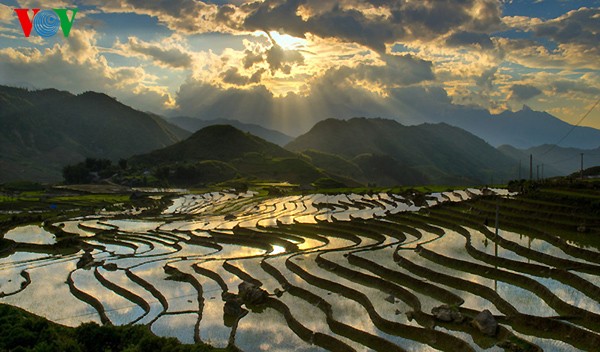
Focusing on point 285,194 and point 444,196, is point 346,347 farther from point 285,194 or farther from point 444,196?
point 285,194

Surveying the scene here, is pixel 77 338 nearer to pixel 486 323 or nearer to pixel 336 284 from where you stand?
pixel 336 284

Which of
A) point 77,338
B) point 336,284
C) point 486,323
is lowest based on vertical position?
point 77,338

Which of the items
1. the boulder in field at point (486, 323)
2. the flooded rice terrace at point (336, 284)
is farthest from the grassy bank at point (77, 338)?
the boulder in field at point (486, 323)

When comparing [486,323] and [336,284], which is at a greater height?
[486,323]

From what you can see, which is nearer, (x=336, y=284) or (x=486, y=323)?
(x=486, y=323)

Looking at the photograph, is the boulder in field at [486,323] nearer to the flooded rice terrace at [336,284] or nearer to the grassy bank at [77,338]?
the flooded rice terrace at [336,284]

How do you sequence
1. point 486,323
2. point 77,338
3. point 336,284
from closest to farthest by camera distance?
point 486,323
point 77,338
point 336,284

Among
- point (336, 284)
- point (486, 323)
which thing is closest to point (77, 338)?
point (336, 284)

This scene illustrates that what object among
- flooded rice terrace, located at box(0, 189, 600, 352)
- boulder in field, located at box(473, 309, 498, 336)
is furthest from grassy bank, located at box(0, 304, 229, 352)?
boulder in field, located at box(473, 309, 498, 336)
